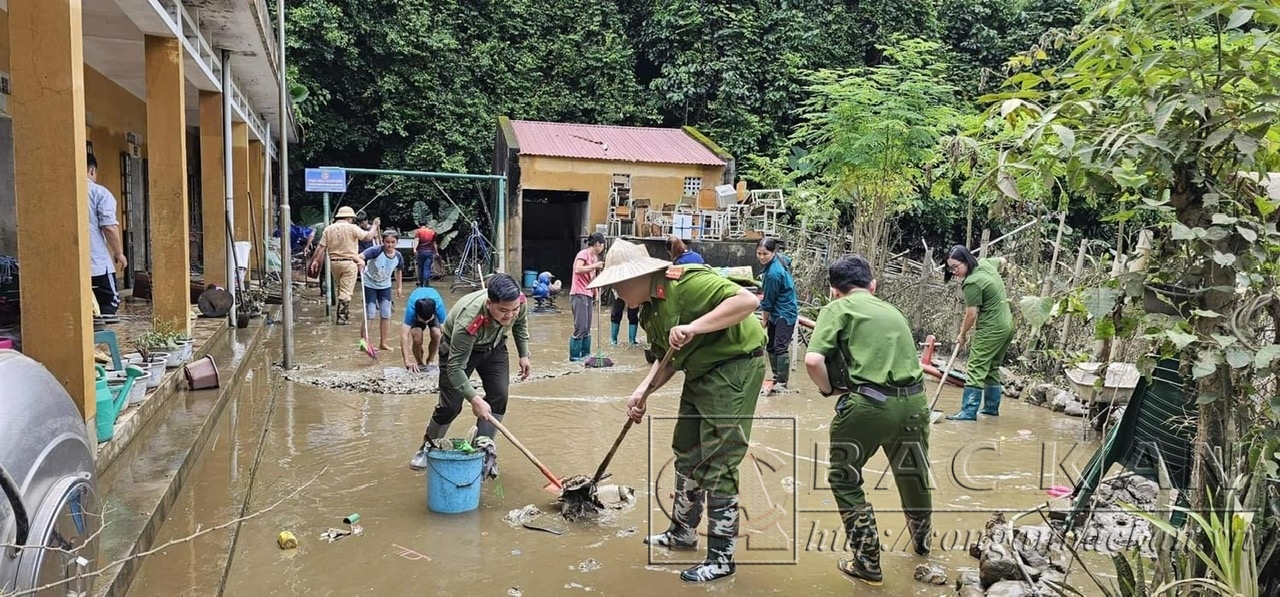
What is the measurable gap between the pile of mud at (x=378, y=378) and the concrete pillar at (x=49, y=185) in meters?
→ 3.74

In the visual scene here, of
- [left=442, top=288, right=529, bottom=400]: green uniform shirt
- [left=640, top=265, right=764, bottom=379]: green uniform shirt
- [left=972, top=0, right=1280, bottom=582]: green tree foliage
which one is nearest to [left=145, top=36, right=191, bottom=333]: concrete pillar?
[left=442, top=288, right=529, bottom=400]: green uniform shirt

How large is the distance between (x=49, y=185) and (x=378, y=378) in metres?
4.46

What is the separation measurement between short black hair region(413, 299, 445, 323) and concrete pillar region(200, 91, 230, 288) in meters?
3.81

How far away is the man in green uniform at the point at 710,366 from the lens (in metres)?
4.02

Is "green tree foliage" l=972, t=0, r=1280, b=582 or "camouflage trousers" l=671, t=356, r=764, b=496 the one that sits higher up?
"green tree foliage" l=972, t=0, r=1280, b=582

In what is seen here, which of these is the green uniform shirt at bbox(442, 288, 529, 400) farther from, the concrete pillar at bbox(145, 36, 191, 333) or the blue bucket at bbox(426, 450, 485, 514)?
the concrete pillar at bbox(145, 36, 191, 333)

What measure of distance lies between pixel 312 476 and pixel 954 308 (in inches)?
319

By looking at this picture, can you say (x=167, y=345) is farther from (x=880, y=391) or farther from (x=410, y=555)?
(x=880, y=391)

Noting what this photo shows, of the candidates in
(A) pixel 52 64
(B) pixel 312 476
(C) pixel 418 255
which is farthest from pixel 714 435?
(C) pixel 418 255

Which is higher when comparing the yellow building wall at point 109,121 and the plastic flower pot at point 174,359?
the yellow building wall at point 109,121

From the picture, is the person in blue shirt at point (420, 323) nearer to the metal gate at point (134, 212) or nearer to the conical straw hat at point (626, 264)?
the conical straw hat at point (626, 264)

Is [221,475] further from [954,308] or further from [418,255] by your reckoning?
[418,255]

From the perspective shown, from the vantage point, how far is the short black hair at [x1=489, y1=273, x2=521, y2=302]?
477cm

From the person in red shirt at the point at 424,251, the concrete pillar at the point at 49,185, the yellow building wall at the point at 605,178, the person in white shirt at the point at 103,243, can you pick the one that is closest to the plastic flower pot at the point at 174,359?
the person in white shirt at the point at 103,243
